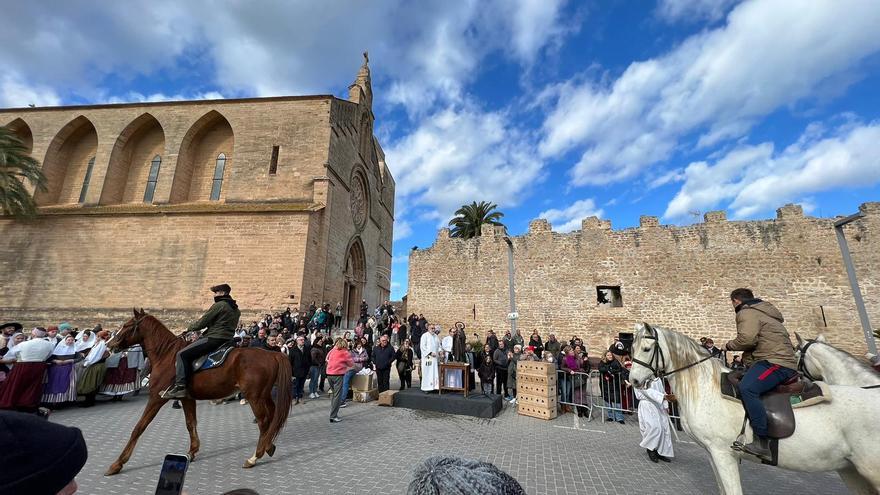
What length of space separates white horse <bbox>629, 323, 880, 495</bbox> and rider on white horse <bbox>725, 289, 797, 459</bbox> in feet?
0.77

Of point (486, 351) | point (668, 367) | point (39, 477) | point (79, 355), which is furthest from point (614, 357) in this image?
point (79, 355)

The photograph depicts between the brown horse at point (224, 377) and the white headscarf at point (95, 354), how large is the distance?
13.9 feet

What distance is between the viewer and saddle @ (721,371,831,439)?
3.37 meters

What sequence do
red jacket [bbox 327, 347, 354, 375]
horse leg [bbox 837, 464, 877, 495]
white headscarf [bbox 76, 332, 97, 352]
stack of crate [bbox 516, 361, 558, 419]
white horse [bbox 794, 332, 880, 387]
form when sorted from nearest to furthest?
1. horse leg [bbox 837, 464, 877, 495]
2. white horse [bbox 794, 332, 880, 387]
3. red jacket [bbox 327, 347, 354, 375]
4. stack of crate [bbox 516, 361, 558, 419]
5. white headscarf [bbox 76, 332, 97, 352]

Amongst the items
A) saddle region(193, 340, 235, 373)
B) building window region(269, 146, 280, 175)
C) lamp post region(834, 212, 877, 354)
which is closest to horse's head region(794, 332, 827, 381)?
saddle region(193, 340, 235, 373)

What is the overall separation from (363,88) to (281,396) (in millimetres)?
23200

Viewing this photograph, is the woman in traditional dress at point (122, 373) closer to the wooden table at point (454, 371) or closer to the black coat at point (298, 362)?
the black coat at point (298, 362)

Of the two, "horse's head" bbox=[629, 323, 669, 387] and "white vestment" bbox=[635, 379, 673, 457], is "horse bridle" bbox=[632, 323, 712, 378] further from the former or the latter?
"white vestment" bbox=[635, 379, 673, 457]

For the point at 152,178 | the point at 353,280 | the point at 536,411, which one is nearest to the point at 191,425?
the point at 536,411

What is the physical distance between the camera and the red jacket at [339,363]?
7422mm

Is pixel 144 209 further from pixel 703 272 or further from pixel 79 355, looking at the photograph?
pixel 703 272

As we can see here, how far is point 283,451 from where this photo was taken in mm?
5484

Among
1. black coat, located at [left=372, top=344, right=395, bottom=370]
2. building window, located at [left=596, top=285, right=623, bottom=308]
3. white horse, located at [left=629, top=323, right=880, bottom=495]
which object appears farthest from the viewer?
building window, located at [left=596, top=285, right=623, bottom=308]

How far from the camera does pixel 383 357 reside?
9602mm
